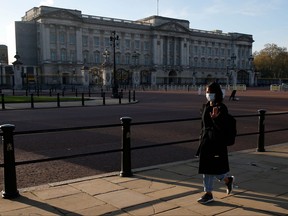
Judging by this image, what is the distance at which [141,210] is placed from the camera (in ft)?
15.6

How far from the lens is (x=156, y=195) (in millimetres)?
5371

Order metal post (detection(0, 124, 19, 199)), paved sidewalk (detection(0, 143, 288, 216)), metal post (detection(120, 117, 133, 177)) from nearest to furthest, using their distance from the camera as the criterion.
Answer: paved sidewalk (detection(0, 143, 288, 216))
metal post (detection(0, 124, 19, 199))
metal post (detection(120, 117, 133, 177))

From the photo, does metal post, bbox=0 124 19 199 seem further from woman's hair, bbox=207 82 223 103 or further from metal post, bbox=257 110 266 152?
metal post, bbox=257 110 266 152

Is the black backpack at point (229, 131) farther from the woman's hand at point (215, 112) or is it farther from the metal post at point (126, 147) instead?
the metal post at point (126, 147)

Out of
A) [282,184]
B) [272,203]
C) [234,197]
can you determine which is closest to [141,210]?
[234,197]

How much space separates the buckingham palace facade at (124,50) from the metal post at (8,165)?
61.9m

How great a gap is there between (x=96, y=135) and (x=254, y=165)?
6.03 m

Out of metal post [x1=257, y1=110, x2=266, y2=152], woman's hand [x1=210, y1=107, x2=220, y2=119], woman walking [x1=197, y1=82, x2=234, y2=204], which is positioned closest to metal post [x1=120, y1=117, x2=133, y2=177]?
woman walking [x1=197, y1=82, x2=234, y2=204]

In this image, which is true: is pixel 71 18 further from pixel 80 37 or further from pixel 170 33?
pixel 170 33

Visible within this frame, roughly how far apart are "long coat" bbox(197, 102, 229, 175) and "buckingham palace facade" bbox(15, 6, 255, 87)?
62.6 meters

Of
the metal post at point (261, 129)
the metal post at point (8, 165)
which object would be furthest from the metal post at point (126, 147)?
the metal post at point (261, 129)

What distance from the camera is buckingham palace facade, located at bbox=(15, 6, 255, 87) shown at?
95.9 metres

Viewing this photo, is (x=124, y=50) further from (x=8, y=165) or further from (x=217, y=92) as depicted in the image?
(x=217, y=92)

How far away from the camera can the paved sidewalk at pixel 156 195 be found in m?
4.74
